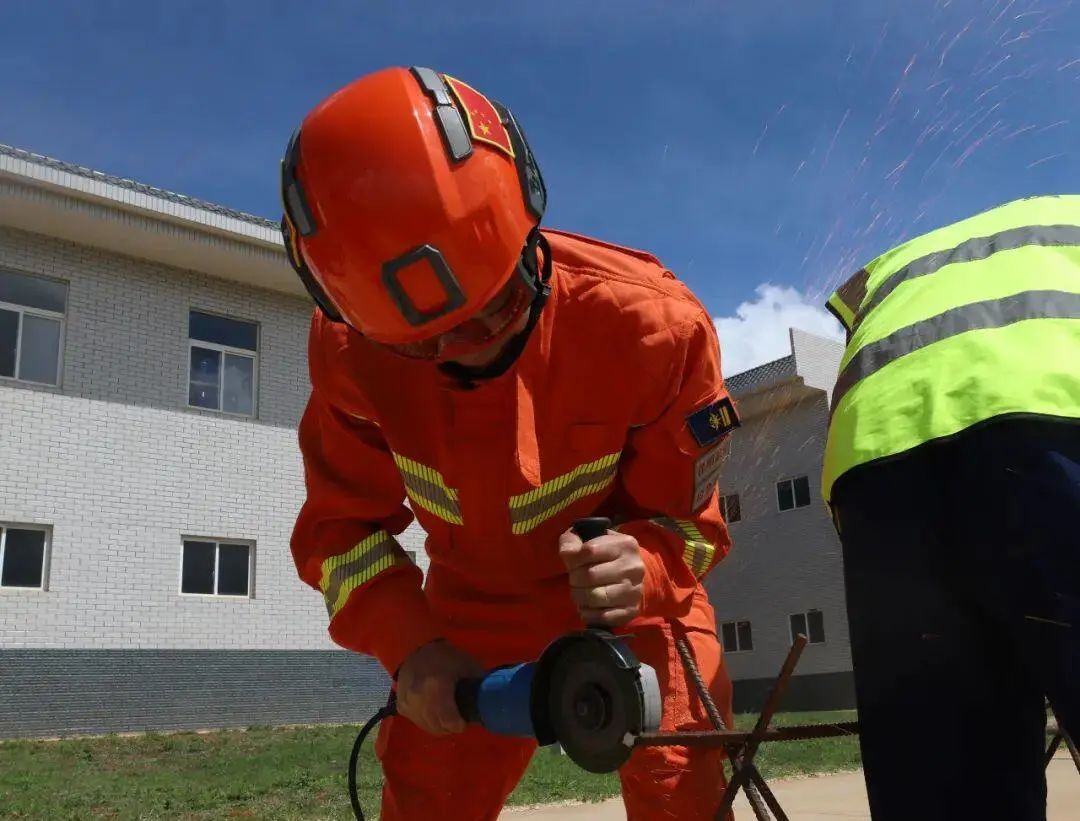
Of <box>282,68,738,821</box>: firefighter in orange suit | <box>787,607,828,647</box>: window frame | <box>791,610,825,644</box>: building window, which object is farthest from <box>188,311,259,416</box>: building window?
<box>787,607,828,647</box>: window frame

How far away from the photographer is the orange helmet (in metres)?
1.92

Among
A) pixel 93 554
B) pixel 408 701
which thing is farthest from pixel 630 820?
pixel 93 554

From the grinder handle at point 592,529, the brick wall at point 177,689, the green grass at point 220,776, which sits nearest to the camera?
the grinder handle at point 592,529

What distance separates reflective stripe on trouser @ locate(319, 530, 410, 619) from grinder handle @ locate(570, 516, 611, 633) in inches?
26.7

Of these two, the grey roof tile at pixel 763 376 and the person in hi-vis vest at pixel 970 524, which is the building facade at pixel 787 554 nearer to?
the grey roof tile at pixel 763 376

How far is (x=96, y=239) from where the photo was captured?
1251 cm

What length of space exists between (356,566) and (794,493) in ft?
73.8

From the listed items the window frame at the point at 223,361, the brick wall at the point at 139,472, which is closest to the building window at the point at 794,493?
the brick wall at the point at 139,472

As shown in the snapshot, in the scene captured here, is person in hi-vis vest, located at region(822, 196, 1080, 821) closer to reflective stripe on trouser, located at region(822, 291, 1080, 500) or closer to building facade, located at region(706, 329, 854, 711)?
reflective stripe on trouser, located at region(822, 291, 1080, 500)

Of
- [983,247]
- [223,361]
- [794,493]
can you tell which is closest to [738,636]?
[794,493]

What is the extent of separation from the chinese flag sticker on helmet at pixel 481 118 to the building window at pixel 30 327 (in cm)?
1134

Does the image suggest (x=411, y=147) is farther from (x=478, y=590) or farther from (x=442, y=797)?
(x=442, y=797)

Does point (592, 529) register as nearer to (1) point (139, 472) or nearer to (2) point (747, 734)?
(2) point (747, 734)

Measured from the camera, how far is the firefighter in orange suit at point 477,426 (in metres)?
1.95
